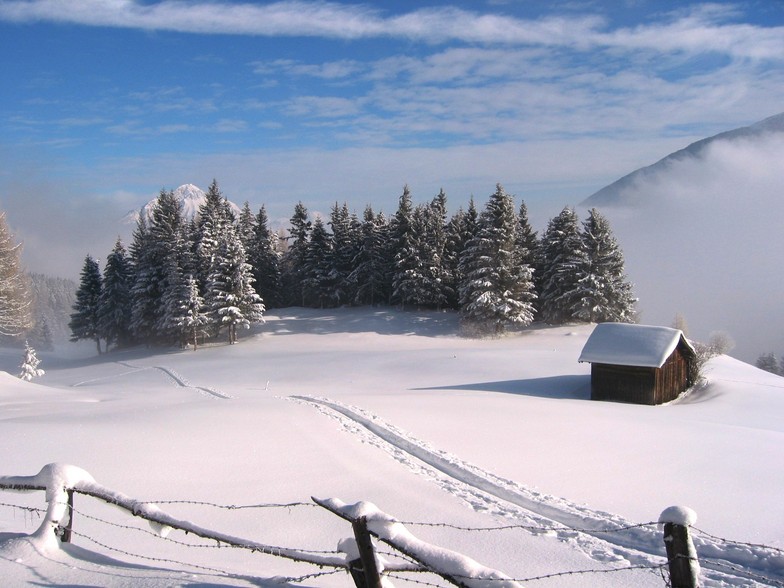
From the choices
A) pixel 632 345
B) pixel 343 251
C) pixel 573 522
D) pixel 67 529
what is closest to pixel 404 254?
pixel 343 251

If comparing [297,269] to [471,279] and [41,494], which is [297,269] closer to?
[471,279]

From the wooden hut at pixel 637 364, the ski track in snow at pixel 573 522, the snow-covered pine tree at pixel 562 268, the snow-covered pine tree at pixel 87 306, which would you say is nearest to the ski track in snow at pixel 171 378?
the ski track in snow at pixel 573 522

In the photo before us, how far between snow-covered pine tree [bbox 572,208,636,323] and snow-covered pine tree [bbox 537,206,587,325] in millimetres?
595

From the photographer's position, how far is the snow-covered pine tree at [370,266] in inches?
2466

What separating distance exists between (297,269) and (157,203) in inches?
674

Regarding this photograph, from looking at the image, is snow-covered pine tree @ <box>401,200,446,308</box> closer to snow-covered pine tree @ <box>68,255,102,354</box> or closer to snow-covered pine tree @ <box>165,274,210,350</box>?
snow-covered pine tree @ <box>165,274,210,350</box>

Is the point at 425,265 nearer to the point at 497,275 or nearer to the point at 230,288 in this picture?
the point at 497,275

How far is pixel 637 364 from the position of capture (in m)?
27.8

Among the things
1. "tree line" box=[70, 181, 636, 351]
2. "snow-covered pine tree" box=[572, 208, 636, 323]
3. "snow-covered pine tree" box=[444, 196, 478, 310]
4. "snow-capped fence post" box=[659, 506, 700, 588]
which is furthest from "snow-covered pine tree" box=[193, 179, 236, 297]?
"snow-capped fence post" box=[659, 506, 700, 588]

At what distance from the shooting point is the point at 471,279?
52.0 metres

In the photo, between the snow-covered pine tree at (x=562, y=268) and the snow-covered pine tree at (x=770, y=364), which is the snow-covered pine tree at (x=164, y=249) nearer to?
the snow-covered pine tree at (x=562, y=268)

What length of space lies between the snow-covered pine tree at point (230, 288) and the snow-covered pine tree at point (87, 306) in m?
19.3

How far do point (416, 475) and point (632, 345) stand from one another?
20012 mm

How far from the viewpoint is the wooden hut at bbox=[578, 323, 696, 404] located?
27.8 m
